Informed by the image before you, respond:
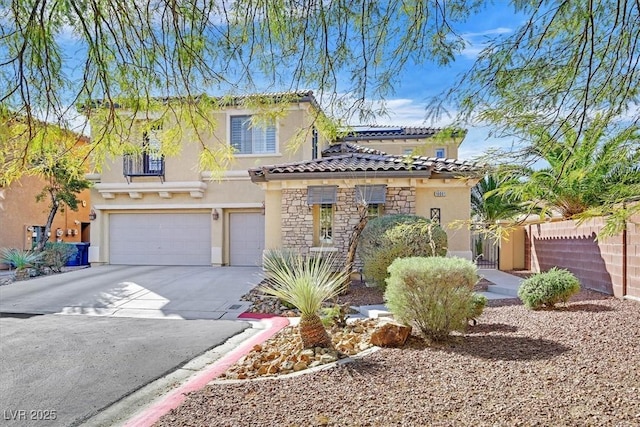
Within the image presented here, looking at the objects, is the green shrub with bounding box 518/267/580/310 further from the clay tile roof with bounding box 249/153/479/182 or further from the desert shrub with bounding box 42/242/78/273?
the desert shrub with bounding box 42/242/78/273

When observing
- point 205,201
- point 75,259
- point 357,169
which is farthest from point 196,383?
point 75,259

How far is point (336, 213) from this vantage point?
14719 mm

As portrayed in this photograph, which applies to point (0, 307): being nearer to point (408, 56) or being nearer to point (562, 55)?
point (408, 56)

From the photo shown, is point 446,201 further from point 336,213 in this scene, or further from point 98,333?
point 98,333

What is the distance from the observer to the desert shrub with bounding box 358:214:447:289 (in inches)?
452

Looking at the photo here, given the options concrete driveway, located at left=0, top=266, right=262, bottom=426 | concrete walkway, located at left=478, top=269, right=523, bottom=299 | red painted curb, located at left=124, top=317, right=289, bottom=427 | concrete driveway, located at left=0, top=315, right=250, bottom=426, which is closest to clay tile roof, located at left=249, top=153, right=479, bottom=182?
concrete walkway, located at left=478, top=269, right=523, bottom=299

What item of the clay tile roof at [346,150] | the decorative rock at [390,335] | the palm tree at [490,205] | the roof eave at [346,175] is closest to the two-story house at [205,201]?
the clay tile roof at [346,150]

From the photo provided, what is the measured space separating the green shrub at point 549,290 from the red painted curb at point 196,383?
4.63 m

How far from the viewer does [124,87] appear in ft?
17.1

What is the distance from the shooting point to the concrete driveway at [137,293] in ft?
35.3

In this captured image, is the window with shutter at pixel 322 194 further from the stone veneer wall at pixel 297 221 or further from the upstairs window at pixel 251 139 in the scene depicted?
the upstairs window at pixel 251 139

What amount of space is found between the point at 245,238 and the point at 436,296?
44.1 feet

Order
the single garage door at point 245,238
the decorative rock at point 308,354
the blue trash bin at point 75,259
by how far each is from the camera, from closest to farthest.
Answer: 1. the decorative rock at point 308,354
2. the single garage door at point 245,238
3. the blue trash bin at point 75,259

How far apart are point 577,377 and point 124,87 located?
5.72 meters
